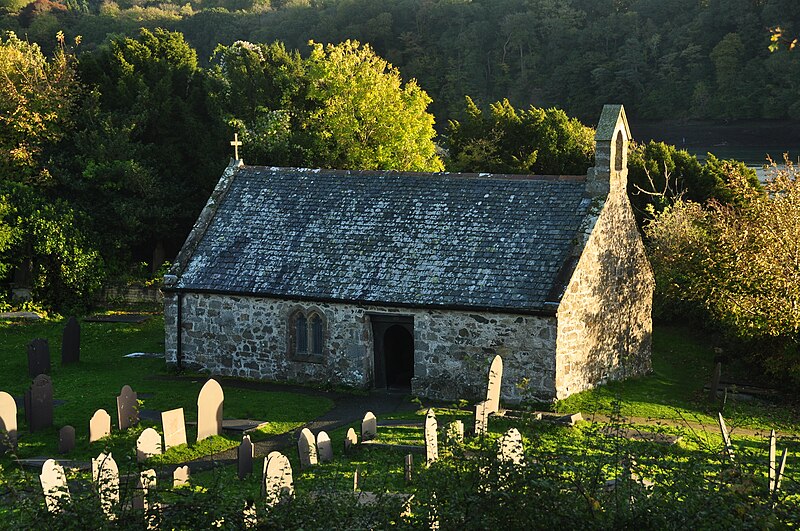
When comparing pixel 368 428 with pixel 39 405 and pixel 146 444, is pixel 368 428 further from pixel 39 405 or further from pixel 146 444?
pixel 39 405

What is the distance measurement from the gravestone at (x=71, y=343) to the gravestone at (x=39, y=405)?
24.2ft

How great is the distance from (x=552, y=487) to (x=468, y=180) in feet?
58.8

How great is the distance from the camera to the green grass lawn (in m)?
24.3

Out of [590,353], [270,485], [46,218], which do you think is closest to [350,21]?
[46,218]

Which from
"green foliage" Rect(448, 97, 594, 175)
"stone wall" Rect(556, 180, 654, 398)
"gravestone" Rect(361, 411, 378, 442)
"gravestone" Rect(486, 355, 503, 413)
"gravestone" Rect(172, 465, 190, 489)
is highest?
"green foliage" Rect(448, 97, 594, 175)

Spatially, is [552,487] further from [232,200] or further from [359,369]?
[232,200]

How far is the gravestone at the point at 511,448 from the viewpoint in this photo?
14.8 metres

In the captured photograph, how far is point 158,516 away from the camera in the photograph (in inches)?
571

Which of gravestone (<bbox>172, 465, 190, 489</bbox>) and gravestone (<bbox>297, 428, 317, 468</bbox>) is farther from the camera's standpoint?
gravestone (<bbox>297, 428, 317, 468</bbox>)

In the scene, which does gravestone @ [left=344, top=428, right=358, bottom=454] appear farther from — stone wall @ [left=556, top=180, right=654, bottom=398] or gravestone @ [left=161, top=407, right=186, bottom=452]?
stone wall @ [left=556, top=180, right=654, bottom=398]

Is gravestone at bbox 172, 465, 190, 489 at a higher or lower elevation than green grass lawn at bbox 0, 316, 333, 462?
lower

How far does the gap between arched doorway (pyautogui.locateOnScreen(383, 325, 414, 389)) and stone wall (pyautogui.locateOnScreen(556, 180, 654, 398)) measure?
4877mm

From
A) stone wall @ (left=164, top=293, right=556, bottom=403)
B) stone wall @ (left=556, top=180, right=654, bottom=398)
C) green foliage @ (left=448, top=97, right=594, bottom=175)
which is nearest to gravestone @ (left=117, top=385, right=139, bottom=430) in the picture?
stone wall @ (left=164, top=293, right=556, bottom=403)

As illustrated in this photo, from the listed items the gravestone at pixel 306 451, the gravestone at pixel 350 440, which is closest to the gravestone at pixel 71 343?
the gravestone at pixel 350 440
